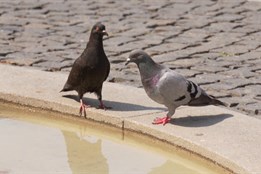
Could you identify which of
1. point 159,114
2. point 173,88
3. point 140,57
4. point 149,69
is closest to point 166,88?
point 173,88

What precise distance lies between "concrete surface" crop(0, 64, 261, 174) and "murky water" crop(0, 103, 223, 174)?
0.09 meters

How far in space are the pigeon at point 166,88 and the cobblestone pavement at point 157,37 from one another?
2.53 ft

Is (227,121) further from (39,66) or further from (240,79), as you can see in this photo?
(39,66)

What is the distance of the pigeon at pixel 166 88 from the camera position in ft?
21.5

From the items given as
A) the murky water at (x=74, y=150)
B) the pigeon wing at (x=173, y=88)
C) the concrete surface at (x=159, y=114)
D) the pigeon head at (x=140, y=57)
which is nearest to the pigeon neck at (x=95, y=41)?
the pigeon head at (x=140, y=57)

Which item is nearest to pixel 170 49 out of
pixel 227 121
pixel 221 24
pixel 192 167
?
pixel 221 24

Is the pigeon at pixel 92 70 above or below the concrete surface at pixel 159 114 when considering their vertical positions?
above

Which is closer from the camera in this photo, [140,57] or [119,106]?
[140,57]

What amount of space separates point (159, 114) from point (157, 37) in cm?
340

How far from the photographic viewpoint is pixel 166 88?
6535mm

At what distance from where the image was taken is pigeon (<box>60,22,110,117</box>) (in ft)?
22.9

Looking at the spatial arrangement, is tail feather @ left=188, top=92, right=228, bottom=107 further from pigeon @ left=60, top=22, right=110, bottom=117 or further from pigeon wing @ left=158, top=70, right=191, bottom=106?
pigeon @ left=60, top=22, right=110, bottom=117

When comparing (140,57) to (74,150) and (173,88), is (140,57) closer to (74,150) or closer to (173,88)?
(173,88)

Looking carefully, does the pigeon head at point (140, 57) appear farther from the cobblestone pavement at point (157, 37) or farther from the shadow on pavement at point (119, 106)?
the cobblestone pavement at point (157, 37)
